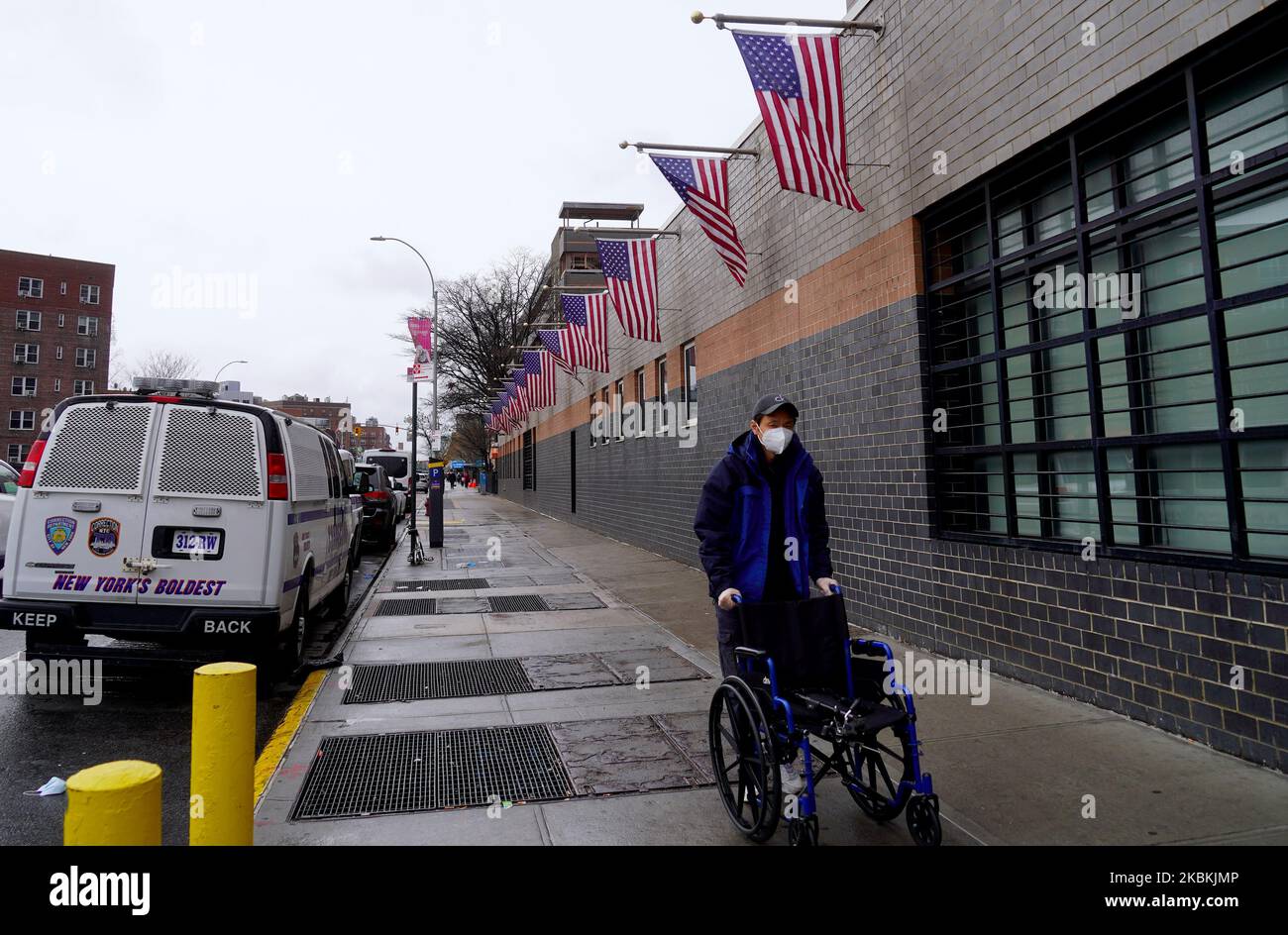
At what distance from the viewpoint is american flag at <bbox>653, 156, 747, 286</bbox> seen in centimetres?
938

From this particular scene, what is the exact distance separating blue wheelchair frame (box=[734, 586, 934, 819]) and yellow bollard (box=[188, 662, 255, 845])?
2048mm

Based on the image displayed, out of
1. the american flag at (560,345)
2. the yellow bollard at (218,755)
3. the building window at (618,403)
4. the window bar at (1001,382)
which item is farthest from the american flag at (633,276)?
the yellow bollard at (218,755)

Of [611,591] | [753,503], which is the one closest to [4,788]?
[753,503]

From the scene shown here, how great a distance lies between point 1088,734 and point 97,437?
278 inches

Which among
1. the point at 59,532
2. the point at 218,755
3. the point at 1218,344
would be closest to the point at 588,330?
the point at 59,532

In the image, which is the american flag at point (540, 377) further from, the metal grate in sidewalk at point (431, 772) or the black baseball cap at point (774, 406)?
the black baseball cap at point (774, 406)

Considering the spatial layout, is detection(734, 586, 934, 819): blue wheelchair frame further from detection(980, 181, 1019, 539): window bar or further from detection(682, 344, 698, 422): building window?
detection(682, 344, 698, 422): building window

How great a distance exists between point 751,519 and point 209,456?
14.2ft

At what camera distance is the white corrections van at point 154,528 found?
552 centimetres

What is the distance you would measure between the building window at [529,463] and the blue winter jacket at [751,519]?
30118mm

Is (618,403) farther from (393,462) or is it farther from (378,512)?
(393,462)

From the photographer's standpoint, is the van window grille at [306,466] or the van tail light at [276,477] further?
the van window grille at [306,466]

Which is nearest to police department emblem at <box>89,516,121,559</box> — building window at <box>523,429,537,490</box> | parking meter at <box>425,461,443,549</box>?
parking meter at <box>425,461,443,549</box>

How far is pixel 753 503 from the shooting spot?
3773 mm
